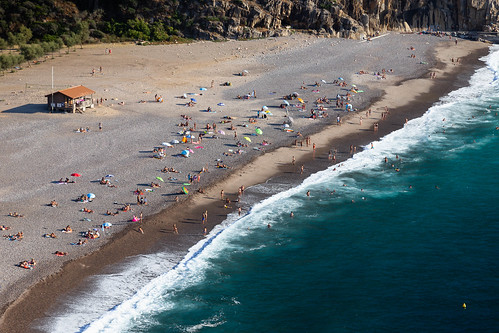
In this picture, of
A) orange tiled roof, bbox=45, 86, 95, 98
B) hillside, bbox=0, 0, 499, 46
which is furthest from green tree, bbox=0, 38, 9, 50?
orange tiled roof, bbox=45, 86, 95, 98

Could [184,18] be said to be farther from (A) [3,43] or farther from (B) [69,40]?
(A) [3,43]

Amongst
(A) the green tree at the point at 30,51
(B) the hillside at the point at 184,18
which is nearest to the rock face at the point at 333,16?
(B) the hillside at the point at 184,18

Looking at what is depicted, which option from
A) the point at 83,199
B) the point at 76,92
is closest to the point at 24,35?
the point at 76,92

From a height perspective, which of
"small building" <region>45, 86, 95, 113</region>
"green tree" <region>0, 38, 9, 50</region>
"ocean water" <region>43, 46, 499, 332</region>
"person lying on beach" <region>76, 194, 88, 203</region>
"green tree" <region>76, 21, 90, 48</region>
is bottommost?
"ocean water" <region>43, 46, 499, 332</region>

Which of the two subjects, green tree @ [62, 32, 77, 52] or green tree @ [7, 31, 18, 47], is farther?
green tree @ [62, 32, 77, 52]

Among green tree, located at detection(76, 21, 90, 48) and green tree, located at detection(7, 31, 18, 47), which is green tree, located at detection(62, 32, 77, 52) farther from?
green tree, located at detection(7, 31, 18, 47)

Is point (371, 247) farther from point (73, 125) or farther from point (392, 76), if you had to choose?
point (392, 76)
